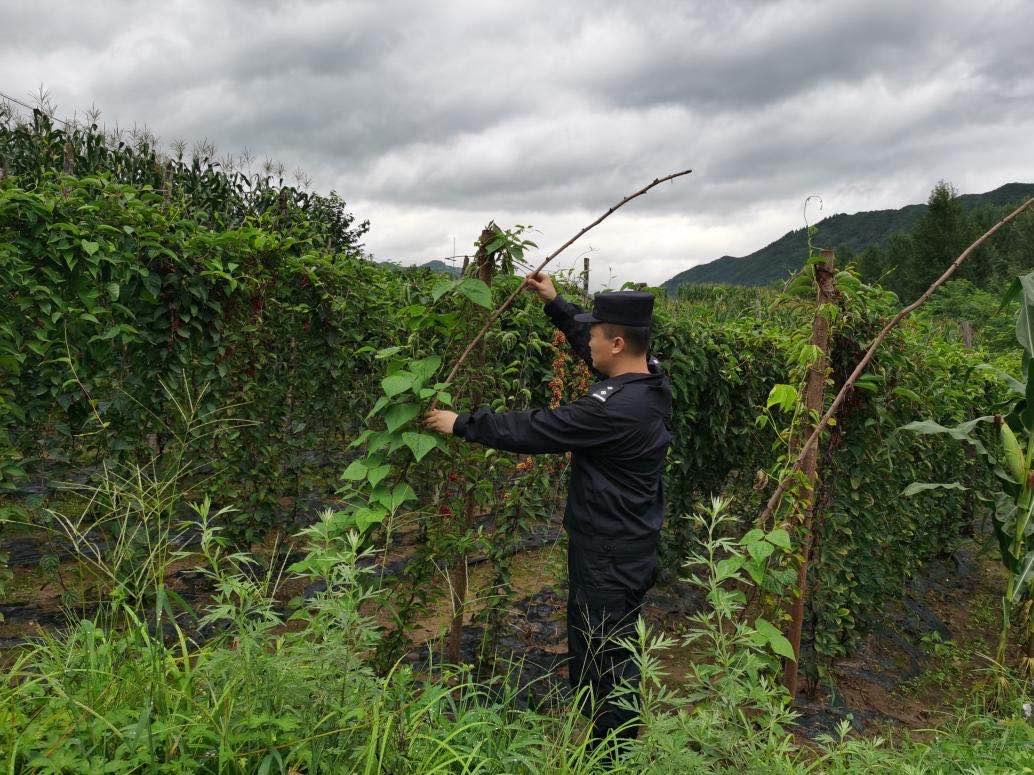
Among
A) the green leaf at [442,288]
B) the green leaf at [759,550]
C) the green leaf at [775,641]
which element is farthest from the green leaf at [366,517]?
the green leaf at [775,641]

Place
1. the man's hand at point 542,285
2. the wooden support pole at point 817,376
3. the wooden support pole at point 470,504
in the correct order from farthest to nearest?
the wooden support pole at point 817,376
the man's hand at point 542,285
the wooden support pole at point 470,504

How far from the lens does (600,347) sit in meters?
2.97

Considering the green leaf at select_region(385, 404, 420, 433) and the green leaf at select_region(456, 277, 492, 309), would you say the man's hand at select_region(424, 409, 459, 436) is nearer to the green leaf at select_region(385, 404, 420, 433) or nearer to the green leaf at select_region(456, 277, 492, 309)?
Answer: the green leaf at select_region(385, 404, 420, 433)

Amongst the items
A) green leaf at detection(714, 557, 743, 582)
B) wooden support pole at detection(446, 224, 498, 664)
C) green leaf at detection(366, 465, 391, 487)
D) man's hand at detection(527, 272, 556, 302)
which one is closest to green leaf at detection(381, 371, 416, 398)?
green leaf at detection(366, 465, 391, 487)

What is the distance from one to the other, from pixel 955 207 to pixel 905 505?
45.3 meters

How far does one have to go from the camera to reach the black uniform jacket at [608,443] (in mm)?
2578

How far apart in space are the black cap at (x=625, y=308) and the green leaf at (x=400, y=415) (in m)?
0.95

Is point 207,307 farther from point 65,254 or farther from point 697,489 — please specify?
point 697,489

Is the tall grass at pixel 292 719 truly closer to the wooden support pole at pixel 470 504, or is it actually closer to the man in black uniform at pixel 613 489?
the wooden support pole at pixel 470 504

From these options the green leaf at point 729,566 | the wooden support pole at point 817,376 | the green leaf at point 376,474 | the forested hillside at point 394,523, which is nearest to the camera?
the forested hillside at point 394,523

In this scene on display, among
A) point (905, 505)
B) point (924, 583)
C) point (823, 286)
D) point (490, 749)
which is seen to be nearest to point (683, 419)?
point (823, 286)

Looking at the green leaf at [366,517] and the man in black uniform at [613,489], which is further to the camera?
the man in black uniform at [613,489]

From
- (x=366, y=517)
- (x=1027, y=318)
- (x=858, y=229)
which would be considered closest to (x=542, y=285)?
(x=366, y=517)

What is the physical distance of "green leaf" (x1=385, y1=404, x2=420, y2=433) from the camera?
8.21ft
